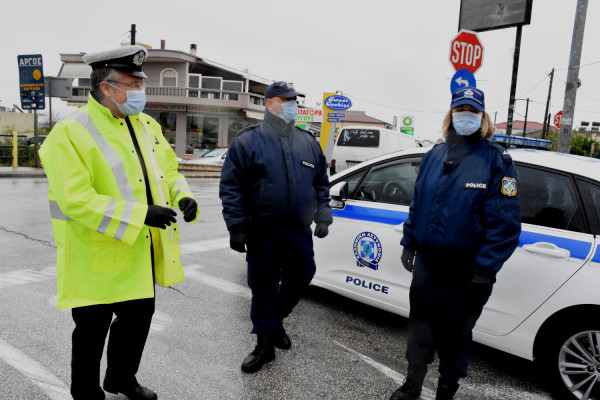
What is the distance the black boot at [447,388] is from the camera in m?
2.54

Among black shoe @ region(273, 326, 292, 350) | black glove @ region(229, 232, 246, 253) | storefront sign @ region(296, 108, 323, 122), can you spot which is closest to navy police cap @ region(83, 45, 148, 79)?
black glove @ region(229, 232, 246, 253)

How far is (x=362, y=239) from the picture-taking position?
143 inches

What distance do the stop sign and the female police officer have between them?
4299 millimetres

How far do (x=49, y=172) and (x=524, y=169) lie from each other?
2.80 metres

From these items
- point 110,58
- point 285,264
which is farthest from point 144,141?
point 285,264

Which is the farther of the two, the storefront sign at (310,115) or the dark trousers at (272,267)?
the storefront sign at (310,115)

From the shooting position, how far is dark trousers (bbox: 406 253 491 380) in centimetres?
244

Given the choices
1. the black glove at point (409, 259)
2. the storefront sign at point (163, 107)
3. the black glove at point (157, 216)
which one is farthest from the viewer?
the storefront sign at point (163, 107)

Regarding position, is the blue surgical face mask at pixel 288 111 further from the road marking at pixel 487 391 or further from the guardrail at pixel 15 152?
the guardrail at pixel 15 152

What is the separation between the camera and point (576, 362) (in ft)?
8.78

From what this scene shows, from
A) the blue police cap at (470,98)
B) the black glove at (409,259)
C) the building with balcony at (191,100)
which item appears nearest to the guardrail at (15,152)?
the building with balcony at (191,100)

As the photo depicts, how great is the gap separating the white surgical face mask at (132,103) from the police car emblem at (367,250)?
204 cm

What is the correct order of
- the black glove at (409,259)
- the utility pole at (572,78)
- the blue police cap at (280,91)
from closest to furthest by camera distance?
the black glove at (409,259) → the blue police cap at (280,91) → the utility pole at (572,78)

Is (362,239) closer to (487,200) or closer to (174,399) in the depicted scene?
(487,200)
